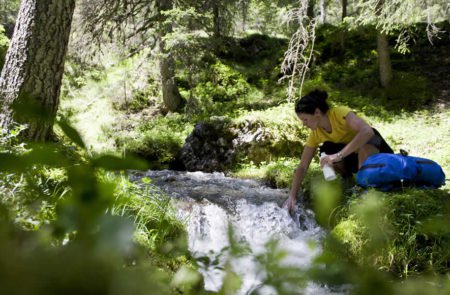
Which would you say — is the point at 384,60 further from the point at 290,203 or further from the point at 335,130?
the point at 290,203

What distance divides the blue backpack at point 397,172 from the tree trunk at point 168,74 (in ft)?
22.7

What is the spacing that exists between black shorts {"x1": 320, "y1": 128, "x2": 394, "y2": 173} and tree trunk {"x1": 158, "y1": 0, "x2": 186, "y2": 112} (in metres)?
6.26

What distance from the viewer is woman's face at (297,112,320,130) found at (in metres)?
3.80

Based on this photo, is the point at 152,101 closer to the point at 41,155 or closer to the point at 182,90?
the point at 182,90

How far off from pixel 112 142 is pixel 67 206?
29.0 ft

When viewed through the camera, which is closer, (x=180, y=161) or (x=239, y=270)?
(x=239, y=270)

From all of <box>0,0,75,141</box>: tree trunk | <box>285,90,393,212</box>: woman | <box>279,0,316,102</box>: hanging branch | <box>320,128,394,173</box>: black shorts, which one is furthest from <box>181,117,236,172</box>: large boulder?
<box>0,0,75,141</box>: tree trunk

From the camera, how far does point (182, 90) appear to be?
40.4 ft

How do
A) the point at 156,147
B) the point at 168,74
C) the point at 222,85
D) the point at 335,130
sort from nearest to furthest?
the point at 335,130, the point at 156,147, the point at 168,74, the point at 222,85

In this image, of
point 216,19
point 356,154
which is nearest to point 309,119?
point 356,154

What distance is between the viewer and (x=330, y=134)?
4051 mm

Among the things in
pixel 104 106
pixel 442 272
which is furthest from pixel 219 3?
pixel 442 272

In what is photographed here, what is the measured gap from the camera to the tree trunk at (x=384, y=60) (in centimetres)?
1032

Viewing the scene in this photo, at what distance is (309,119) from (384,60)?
26.2 feet
